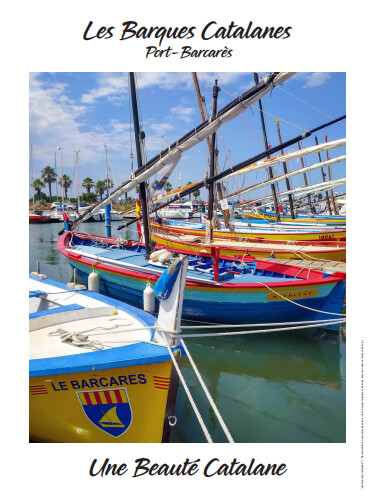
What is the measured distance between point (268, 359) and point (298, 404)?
6.05ft

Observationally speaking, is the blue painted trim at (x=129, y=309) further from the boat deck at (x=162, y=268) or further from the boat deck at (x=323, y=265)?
the boat deck at (x=323, y=265)

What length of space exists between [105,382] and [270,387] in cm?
402

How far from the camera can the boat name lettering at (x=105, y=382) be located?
166 inches

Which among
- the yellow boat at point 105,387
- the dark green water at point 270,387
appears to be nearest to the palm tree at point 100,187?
the dark green water at point 270,387

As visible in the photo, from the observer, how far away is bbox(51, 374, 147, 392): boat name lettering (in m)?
4.21

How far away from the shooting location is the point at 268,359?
Result: 26.5 feet

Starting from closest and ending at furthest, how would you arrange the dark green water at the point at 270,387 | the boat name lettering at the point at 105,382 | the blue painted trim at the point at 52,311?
the boat name lettering at the point at 105,382 < the dark green water at the point at 270,387 < the blue painted trim at the point at 52,311

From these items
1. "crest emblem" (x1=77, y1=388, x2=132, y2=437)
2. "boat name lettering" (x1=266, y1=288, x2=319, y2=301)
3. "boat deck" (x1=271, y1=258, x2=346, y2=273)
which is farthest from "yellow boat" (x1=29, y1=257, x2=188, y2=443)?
"boat deck" (x1=271, y1=258, x2=346, y2=273)

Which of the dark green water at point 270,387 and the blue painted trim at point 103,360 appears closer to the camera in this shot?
the blue painted trim at point 103,360

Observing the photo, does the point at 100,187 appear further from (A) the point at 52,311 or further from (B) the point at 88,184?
(A) the point at 52,311

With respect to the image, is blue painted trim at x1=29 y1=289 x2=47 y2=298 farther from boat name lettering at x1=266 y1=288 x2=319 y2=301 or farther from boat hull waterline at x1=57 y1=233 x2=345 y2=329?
boat name lettering at x1=266 y1=288 x2=319 y2=301

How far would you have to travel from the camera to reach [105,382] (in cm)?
422

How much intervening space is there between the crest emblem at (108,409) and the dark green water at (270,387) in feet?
4.32

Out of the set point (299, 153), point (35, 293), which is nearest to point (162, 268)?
point (35, 293)
